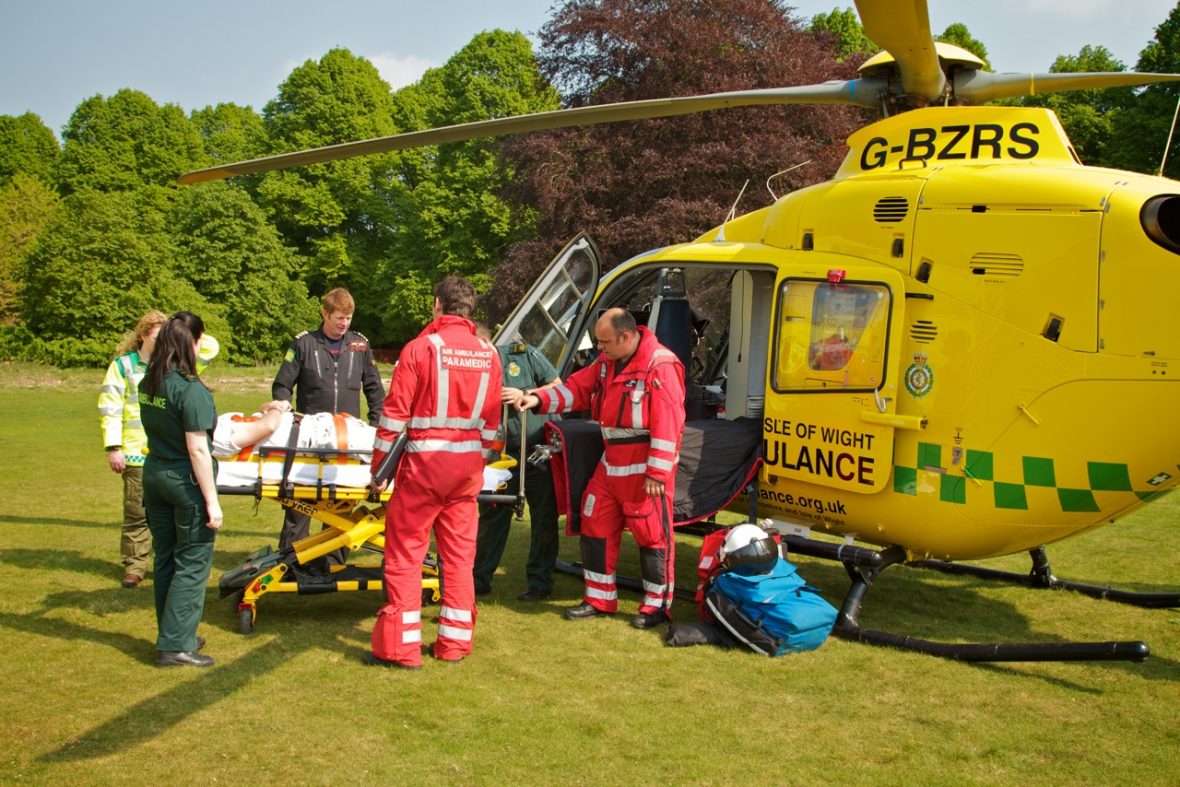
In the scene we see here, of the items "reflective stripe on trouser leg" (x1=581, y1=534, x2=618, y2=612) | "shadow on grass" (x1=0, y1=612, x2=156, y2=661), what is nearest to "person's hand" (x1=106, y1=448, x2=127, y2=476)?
"shadow on grass" (x1=0, y1=612, x2=156, y2=661)

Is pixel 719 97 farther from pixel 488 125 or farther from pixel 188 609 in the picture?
pixel 188 609

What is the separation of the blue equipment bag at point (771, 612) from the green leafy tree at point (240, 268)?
3567 centimetres

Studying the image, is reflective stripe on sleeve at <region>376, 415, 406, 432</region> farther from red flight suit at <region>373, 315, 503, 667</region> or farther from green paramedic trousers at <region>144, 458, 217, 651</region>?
green paramedic trousers at <region>144, 458, 217, 651</region>

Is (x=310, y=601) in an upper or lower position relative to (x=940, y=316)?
lower

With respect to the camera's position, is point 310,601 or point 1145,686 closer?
point 1145,686

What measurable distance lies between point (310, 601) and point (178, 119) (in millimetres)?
48170

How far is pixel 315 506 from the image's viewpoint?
20.0 ft

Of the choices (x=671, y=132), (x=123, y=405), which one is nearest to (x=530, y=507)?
(x=123, y=405)

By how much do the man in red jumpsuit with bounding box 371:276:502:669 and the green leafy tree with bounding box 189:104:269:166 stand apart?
42.8 m

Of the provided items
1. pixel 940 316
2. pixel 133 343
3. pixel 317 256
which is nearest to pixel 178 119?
pixel 317 256

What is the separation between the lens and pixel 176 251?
1544 inches

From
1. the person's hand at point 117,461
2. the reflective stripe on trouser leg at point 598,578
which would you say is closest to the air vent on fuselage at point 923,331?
the reflective stripe on trouser leg at point 598,578

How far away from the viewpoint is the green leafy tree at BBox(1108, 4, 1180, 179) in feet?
87.4

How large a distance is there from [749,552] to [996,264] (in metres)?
2.29
